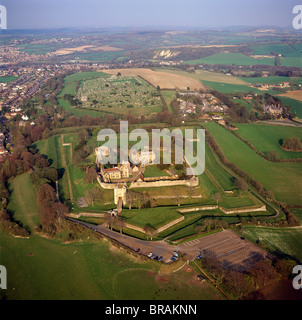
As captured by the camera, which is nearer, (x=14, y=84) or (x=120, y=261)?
(x=120, y=261)

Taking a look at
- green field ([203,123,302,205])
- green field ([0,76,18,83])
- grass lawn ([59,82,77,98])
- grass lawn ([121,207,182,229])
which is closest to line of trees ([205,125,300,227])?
green field ([203,123,302,205])

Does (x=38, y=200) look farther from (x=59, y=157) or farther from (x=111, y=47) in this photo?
(x=111, y=47)

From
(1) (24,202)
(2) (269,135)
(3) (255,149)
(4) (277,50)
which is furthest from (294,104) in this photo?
(4) (277,50)

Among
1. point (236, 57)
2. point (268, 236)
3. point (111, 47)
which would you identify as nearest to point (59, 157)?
point (268, 236)

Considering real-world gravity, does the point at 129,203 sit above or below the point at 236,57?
below

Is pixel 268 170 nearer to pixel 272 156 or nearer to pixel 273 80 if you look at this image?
pixel 272 156

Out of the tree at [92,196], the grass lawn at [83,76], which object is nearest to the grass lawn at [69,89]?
the grass lawn at [83,76]
